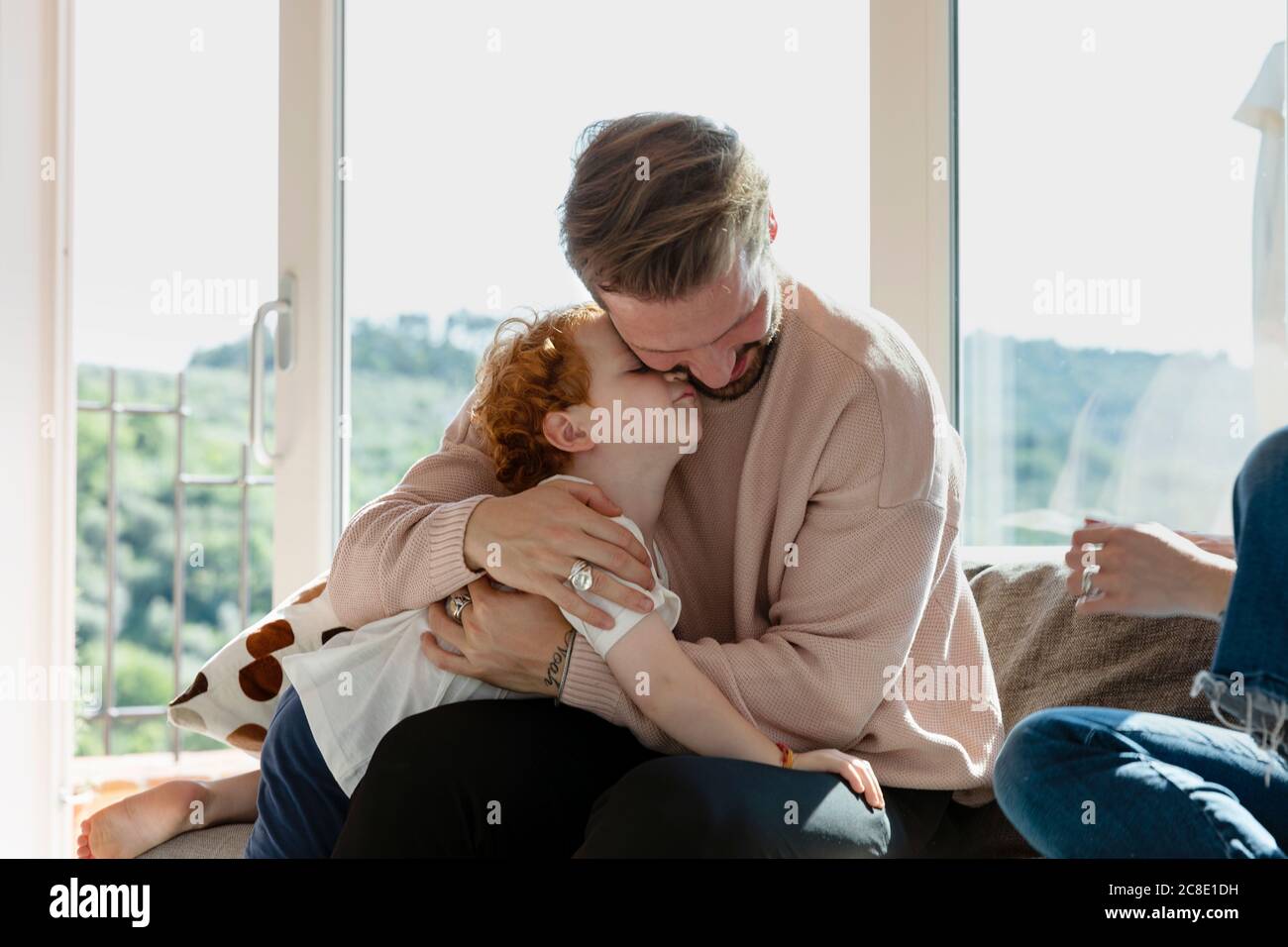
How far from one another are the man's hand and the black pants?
0.03m

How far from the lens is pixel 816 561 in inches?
49.2

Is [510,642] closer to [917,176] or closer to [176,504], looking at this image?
[917,176]

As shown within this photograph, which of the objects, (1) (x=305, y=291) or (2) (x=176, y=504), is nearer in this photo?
(1) (x=305, y=291)

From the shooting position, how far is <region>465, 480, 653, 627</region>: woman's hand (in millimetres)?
1190

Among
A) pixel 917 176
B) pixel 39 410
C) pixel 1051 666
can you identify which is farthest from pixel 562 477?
pixel 39 410

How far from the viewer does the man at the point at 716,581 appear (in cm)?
112

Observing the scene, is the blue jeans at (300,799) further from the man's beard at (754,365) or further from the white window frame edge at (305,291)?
the white window frame edge at (305,291)

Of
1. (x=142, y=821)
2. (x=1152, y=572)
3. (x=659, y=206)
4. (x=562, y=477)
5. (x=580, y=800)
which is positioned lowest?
(x=142, y=821)

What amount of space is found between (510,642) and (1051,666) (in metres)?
0.65

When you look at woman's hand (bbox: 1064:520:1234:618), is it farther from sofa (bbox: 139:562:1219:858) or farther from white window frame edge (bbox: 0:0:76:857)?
white window frame edge (bbox: 0:0:76:857)

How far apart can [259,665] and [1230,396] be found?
1422mm

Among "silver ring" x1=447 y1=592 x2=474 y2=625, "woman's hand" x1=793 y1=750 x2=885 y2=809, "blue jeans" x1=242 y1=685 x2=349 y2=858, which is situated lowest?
"blue jeans" x1=242 y1=685 x2=349 y2=858

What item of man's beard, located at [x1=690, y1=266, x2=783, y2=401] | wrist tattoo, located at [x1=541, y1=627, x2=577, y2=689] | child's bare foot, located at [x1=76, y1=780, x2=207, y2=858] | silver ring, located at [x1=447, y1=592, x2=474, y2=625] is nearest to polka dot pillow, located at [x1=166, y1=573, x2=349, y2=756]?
child's bare foot, located at [x1=76, y1=780, x2=207, y2=858]

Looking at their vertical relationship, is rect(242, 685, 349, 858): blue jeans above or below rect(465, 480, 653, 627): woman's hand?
below
